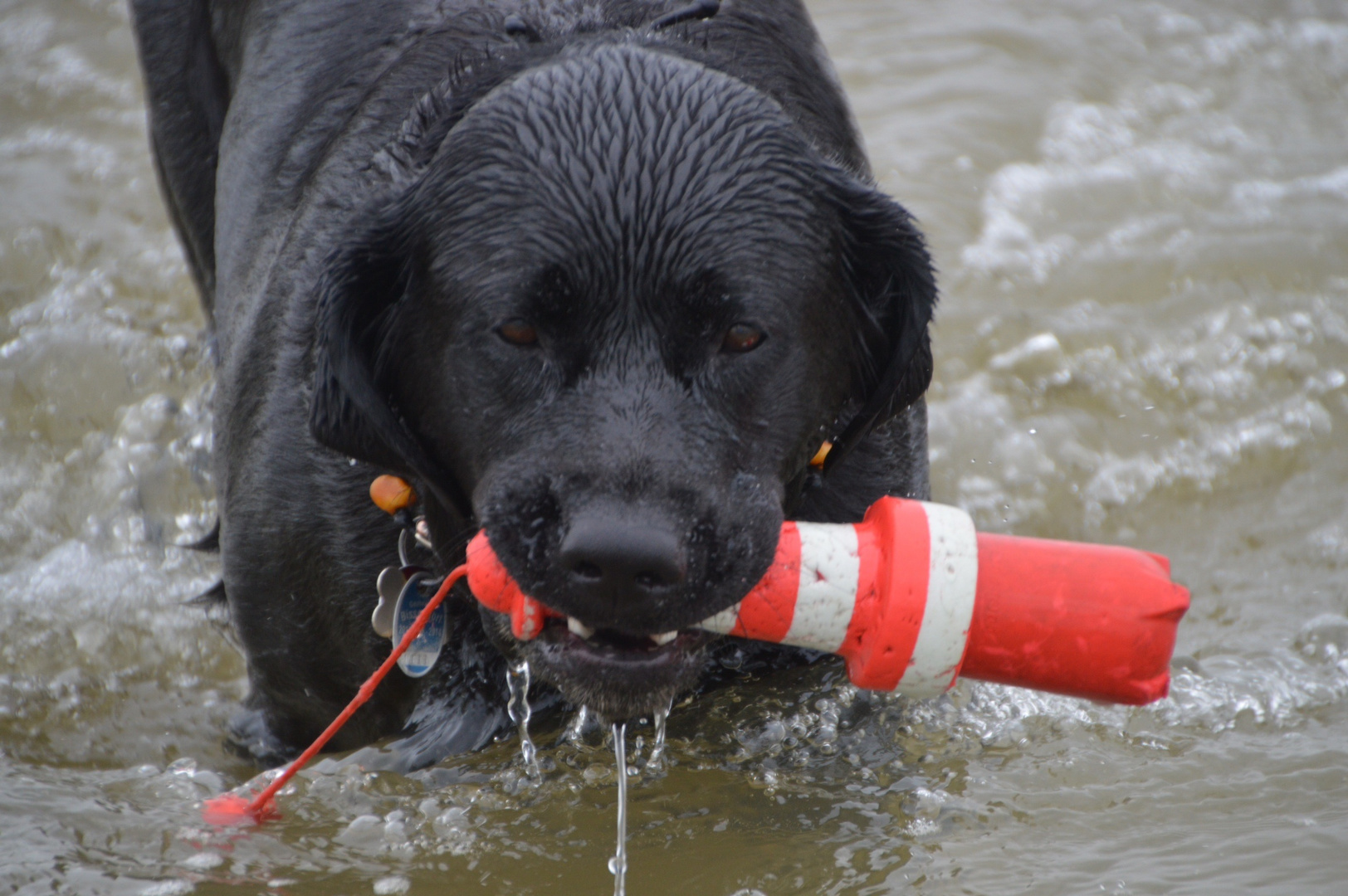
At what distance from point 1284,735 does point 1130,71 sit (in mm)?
5213

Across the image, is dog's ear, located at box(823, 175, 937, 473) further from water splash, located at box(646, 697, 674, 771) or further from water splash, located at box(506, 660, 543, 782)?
water splash, located at box(506, 660, 543, 782)

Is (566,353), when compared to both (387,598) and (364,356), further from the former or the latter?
(387,598)

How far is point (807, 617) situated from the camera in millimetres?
2508

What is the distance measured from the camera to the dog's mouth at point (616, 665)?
2508 millimetres

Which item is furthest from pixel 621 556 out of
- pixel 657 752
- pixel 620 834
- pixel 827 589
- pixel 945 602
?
pixel 657 752

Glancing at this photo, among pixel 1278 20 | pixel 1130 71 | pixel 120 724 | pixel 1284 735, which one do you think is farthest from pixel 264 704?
pixel 1278 20

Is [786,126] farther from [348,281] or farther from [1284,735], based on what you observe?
[1284,735]

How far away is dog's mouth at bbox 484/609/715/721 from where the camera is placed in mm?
2508

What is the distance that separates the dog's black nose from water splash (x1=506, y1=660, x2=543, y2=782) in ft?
3.17

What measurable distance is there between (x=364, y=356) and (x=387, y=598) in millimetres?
604

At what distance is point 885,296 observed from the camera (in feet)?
9.55

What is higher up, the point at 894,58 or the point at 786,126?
the point at 786,126

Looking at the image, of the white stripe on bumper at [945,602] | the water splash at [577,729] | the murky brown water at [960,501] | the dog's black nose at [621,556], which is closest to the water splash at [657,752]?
the murky brown water at [960,501]

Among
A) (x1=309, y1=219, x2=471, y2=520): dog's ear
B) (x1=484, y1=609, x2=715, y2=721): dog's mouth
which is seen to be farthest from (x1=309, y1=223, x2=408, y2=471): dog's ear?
(x1=484, y1=609, x2=715, y2=721): dog's mouth
